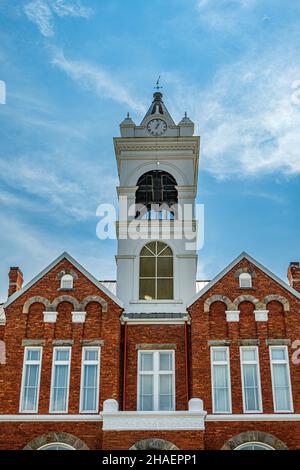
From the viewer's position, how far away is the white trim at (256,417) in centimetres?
2350

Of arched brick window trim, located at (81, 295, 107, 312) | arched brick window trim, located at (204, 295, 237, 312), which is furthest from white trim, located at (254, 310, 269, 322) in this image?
arched brick window trim, located at (81, 295, 107, 312)

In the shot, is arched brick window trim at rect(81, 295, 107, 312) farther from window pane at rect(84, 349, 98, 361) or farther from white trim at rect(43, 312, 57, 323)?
window pane at rect(84, 349, 98, 361)

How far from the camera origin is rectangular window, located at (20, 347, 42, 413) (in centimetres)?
2452

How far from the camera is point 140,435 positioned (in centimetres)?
2248

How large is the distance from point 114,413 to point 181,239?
32.1 ft

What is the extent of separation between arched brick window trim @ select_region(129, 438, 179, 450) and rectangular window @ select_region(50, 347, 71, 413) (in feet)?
11.5

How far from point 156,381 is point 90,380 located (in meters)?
2.68

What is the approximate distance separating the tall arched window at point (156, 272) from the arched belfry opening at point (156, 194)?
7.19 feet

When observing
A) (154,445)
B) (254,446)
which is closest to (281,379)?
(254,446)

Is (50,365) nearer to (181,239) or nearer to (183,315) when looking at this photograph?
(183,315)

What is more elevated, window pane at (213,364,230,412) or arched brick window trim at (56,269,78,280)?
arched brick window trim at (56,269,78,280)

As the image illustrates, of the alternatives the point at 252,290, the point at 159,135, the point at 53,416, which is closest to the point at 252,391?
the point at 252,290

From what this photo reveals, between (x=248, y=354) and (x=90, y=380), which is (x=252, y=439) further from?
(x=90, y=380)

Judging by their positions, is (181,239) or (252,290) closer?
(252,290)
